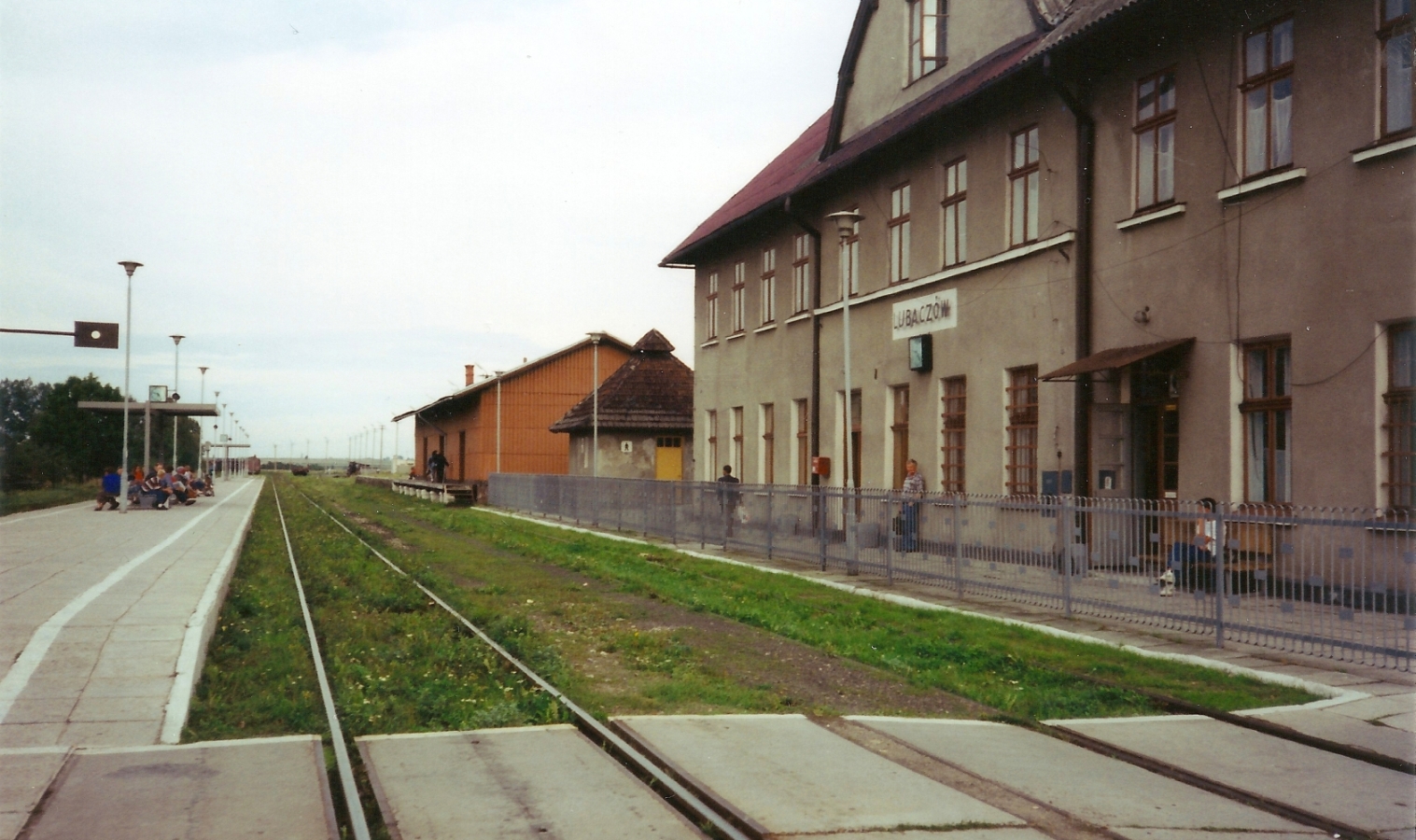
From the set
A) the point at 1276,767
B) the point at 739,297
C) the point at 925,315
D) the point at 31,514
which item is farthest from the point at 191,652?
the point at 31,514

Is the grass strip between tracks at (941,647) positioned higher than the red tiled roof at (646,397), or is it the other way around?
the red tiled roof at (646,397)

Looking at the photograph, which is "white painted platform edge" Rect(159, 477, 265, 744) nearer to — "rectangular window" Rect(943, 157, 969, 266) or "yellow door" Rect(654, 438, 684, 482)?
"rectangular window" Rect(943, 157, 969, 266)

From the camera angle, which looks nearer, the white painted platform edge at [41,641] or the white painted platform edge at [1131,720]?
the white painted platform edge at [1131,720]

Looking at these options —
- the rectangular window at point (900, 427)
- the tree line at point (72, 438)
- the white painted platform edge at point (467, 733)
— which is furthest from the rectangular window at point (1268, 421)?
the tree line at point (72, 438)

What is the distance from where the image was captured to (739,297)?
3097cm

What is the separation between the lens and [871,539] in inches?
666

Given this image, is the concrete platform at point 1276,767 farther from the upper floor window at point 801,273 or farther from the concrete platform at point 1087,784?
the upper floor window at point 801,273

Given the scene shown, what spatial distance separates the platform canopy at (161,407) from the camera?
4209 cm

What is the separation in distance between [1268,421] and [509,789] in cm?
1091

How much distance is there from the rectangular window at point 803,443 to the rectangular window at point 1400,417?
15147mm

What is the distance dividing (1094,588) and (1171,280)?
4.88 meters

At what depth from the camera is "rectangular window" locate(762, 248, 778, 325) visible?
28516mm

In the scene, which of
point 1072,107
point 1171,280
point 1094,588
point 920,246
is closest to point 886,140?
point 920,246

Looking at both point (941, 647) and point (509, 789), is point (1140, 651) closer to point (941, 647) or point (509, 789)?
point (941, 647)
